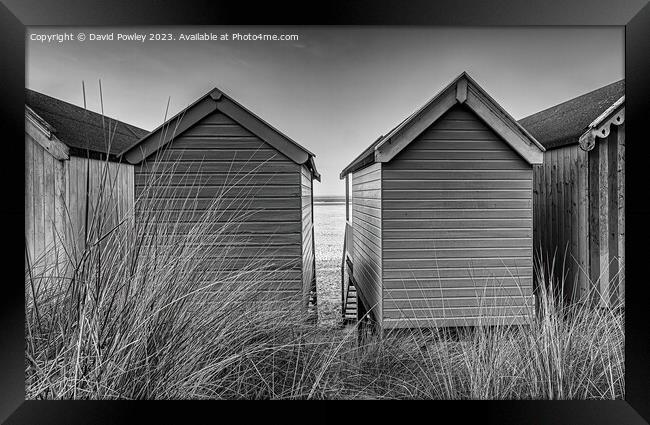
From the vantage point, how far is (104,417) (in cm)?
251

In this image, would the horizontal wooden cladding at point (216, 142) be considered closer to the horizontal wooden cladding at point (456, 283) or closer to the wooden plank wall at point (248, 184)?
the wooden plank wall at point (248, 184)

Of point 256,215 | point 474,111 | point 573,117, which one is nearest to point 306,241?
point 256,215

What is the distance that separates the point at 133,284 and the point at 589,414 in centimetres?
329

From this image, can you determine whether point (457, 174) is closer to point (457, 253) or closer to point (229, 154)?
point (457, 253)

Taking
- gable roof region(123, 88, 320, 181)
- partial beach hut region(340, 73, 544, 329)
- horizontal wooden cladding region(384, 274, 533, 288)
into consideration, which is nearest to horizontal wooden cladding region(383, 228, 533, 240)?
partial beach hut region(340, 73, 544, 329)

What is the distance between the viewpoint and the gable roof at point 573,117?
637 centimetres

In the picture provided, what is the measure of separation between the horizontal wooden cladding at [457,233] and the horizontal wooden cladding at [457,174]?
0.76 meters

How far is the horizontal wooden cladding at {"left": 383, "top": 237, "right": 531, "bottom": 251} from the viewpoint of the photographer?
18.6ft

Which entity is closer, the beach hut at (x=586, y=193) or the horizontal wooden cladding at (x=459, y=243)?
the horizontal wooden cladding at (x=459, y=243)

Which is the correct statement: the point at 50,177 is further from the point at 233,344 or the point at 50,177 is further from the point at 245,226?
the point at 233,344

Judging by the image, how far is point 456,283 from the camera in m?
5.68

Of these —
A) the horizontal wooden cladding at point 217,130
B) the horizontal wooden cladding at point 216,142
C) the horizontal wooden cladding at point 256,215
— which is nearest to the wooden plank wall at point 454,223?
the horizontal wooden cladding at point 256,215

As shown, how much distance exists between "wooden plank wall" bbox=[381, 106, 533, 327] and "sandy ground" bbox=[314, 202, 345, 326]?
1402 mm
